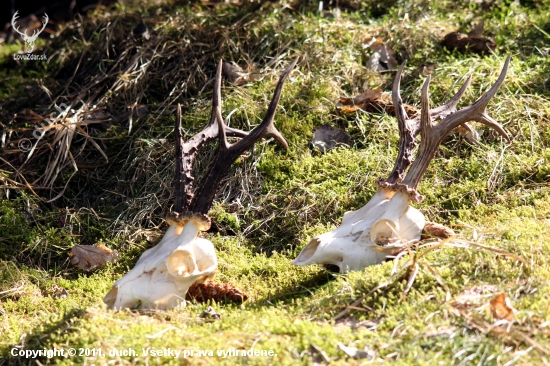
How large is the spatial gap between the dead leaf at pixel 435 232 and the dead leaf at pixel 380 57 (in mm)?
2361

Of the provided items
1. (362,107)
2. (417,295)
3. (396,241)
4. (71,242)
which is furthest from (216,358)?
(362,107)

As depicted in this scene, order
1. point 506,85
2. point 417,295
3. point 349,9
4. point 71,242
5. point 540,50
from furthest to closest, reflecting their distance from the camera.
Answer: point 349,9 < point 540,50 < point 506,85 < point 71,242 < point 417,295

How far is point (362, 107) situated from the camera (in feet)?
18.4

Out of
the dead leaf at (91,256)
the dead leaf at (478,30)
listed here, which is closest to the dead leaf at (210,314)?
the dead leaf at (91,256)

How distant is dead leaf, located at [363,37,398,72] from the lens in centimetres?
611

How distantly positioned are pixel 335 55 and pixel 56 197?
8.79 feet

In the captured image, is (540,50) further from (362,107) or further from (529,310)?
(529,310)

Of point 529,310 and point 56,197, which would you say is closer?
point 529,310

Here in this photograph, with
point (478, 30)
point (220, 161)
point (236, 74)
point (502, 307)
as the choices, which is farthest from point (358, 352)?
point (478, 30)

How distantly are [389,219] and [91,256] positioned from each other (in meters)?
2.09

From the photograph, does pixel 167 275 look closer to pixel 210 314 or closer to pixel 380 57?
pixel 210 314

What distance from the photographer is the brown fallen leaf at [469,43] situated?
20.0 ft

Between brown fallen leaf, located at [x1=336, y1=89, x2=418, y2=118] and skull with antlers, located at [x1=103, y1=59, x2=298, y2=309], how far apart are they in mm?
1541

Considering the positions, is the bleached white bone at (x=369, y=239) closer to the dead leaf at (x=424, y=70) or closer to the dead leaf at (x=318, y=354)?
the dead leaf at (x=318, y=354)
